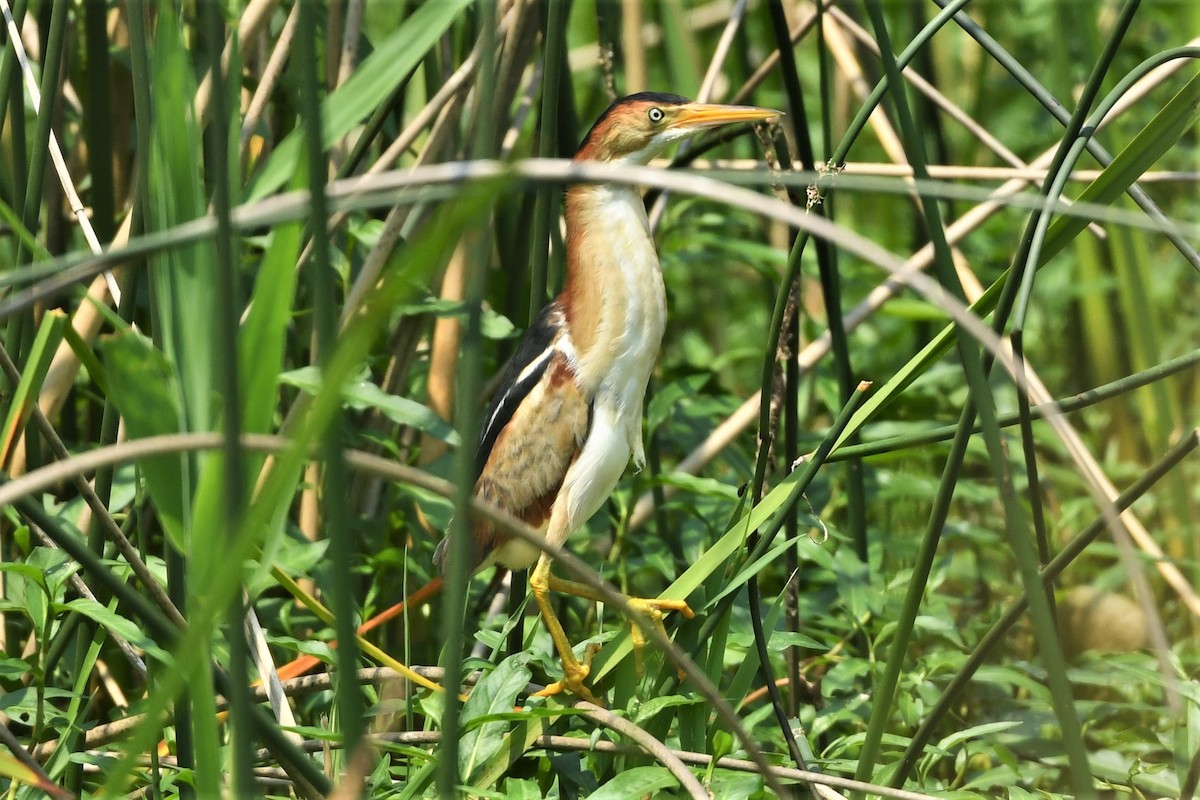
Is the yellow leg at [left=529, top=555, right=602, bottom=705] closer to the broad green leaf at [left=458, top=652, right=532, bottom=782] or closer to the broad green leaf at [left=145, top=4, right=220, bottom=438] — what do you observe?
the broad green leaf at [left=458, top=652, right=532, bottom=782]

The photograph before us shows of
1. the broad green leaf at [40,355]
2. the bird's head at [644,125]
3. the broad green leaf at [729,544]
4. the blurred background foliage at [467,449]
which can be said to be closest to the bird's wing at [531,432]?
the blurred background foliage at [467,449]

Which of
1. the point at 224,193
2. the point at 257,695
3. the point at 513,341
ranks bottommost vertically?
the point at 257,695

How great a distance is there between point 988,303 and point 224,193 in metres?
0.74

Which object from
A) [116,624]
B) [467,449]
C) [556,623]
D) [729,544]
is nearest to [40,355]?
[116,624]

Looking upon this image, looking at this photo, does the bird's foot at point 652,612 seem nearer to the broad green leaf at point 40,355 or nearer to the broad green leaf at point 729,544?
the broad green leaf at point 729,544

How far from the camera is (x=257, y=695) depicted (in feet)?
5.13

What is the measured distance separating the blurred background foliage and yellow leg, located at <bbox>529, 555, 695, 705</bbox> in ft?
0.10

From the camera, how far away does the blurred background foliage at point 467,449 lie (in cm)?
83

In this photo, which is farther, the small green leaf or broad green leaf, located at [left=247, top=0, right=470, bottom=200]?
the small green leaf

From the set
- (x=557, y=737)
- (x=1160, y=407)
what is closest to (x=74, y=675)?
(x=557, y=737)

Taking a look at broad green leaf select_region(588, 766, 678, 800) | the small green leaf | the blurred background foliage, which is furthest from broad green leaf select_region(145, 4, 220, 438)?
broad green leaf select_region(588, 766, 678, 800)

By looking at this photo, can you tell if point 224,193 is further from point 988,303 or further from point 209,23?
point 988,303

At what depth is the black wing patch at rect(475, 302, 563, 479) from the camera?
1.83m

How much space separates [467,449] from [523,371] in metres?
1.10
